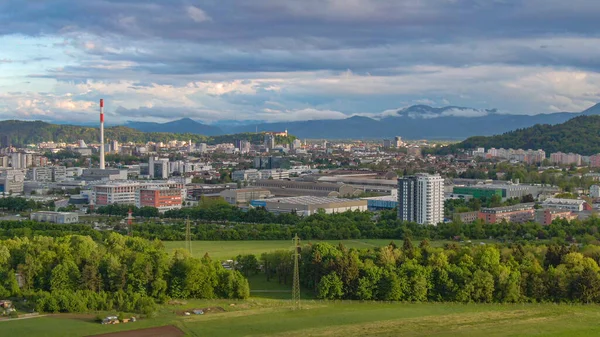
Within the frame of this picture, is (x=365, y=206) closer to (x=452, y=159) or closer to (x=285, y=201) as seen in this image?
(x=285, y=201)

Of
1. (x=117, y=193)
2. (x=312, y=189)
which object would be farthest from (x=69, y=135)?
(x=117, y=193)

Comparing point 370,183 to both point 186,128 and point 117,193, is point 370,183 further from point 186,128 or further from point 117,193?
point 186,128

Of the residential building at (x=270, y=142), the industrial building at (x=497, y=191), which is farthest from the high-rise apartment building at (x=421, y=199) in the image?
the residential building at (x=270, y=142)

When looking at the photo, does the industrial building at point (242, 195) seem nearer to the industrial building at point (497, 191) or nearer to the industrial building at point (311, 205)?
the industrial building at point (311, 205)

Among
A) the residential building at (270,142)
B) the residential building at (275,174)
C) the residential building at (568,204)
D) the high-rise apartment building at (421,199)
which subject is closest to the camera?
the high-rise apartment building at (421,199)

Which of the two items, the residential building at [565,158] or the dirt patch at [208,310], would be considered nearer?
the dirt patch at [208,310]

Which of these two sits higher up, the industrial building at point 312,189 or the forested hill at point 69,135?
the forested hill at point 69,135

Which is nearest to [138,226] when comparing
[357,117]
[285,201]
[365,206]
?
[285,201]
